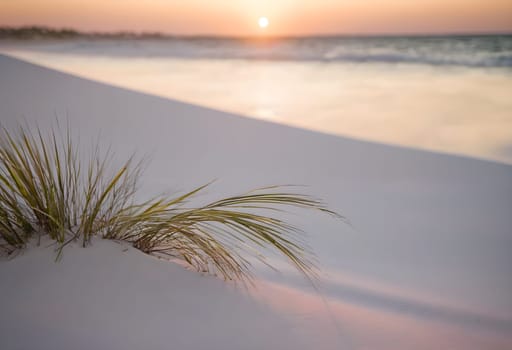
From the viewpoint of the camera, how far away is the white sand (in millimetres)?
832

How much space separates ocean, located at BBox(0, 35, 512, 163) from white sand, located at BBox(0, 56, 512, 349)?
0.51 meters

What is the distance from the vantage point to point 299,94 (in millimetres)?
5262

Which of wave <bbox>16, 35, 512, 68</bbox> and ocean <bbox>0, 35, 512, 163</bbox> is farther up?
wave <bbox>16, 35, 512, 68</bbox>

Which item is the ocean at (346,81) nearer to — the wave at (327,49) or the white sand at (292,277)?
the wave at (327,49)

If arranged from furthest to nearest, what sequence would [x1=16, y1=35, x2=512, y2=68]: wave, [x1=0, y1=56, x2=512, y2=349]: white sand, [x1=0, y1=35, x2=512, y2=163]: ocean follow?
1. [x1=16, y1=35, x2=512, y2=68]: wave
2. [x1=0, y1=35, x2=512, y2=163]: ocean
3. [x1=0, y1=56, x2=512, y2=349]: white sand

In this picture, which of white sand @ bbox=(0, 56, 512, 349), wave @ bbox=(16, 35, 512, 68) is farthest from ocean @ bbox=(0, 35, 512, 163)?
white sand @ bbox=(0, 56, 512, 349)

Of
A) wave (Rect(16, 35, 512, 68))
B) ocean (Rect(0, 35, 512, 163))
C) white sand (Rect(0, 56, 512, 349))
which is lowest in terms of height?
white sand (Rect(0, 56, 512, 349))

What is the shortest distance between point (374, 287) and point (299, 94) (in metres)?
4.02

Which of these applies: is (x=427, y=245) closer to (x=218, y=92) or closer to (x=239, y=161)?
(x=239, y=161)

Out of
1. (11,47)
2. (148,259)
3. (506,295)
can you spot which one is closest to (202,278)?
(148,259)

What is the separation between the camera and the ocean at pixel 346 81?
3.74m

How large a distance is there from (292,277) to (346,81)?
5519 mm

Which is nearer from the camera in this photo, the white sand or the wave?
the white sand

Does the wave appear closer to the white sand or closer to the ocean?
the ocean
